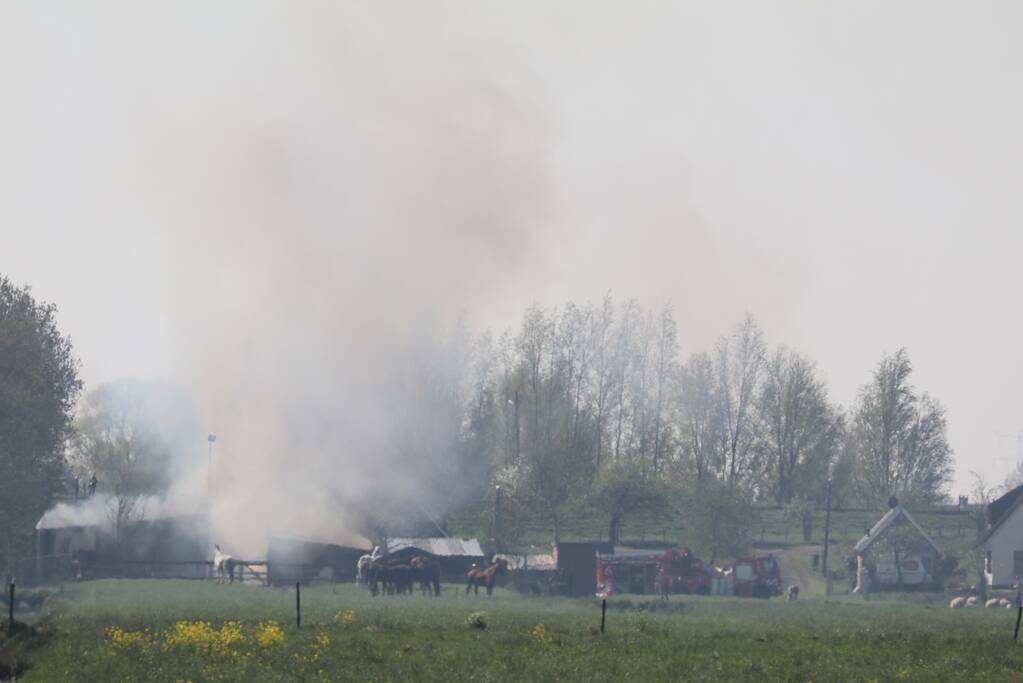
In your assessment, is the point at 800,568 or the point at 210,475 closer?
the point at 800,568

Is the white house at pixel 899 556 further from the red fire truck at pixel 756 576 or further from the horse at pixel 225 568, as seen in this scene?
the horse at pixel 225 568

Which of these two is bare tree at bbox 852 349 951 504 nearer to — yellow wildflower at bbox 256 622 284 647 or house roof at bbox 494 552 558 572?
house roof at bbox 494 552 558 572

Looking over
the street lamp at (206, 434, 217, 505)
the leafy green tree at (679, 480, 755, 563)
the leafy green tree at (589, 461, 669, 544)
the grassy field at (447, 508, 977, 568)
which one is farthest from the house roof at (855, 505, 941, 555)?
the street lamp at (206, 434, 217, 505)

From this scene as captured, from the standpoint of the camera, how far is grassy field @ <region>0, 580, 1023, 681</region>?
4250cm

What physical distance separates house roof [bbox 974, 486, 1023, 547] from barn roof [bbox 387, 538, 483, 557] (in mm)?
36427

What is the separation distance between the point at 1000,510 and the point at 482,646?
85219 mm

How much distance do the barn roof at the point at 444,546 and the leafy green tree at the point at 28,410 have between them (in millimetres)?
23038

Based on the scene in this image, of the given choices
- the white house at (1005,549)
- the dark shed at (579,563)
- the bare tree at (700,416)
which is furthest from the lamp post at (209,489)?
the white house at (1005,549)


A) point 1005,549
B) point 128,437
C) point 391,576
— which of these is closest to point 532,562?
point 391,576

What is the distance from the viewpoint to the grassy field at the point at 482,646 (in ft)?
139

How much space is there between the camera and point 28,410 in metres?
89.9

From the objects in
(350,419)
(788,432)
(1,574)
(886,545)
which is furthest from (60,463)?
(788,432)

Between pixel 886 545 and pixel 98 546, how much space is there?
54.8 metres

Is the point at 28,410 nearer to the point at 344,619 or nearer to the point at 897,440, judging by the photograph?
the point at 344,619
